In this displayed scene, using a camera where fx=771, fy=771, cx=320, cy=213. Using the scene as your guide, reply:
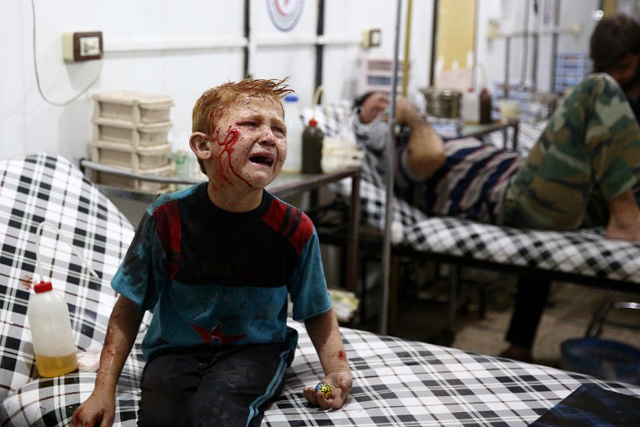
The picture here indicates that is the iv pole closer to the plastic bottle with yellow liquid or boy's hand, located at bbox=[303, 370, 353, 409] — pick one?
boy's hand, located at bbox=[303, 370, 353, 409]

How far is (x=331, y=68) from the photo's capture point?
383cm

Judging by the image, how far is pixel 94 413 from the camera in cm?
139

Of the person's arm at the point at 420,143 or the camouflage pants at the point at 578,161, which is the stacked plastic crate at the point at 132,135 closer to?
the person's arm at the point at 420,143

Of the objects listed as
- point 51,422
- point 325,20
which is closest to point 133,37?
point 325,20

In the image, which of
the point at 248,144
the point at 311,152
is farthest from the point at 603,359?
the point at 248,144

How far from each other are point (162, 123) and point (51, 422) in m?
1.19

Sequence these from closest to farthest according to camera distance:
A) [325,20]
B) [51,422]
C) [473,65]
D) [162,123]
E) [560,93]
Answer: [51,422]
[162,123]
[325,20]
[473,65]
[560,93]

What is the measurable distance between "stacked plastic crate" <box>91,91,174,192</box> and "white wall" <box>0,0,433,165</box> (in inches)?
3.6

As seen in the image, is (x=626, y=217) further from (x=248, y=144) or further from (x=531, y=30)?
(x=531, y=30)

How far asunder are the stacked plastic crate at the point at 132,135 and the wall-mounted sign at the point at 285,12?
3.42 ft

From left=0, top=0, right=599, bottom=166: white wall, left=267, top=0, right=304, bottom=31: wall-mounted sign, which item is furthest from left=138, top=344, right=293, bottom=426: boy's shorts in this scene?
left=267, top=0, right=304, bottom=31: wall-mounted sign

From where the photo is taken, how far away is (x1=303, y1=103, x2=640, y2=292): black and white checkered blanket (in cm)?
272

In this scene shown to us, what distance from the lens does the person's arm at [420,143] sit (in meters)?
3.24

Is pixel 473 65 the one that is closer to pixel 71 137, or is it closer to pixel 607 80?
pixel 607 80
